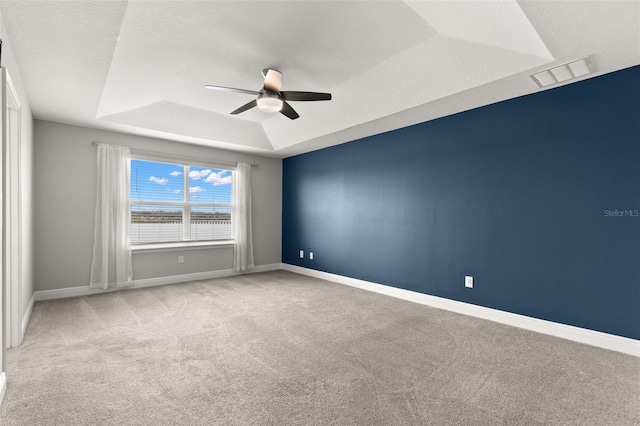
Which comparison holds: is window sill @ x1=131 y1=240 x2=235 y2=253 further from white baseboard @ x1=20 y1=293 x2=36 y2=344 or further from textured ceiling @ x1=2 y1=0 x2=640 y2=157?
textured ceiling @ x1=2 y1=0 x2=640 y2=157

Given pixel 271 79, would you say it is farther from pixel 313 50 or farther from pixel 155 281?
pixel 155 281

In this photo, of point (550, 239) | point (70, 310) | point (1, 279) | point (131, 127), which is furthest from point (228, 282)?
point (550, 239)

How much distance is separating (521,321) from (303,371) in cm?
242

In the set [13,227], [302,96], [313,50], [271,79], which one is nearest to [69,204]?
[13,227]

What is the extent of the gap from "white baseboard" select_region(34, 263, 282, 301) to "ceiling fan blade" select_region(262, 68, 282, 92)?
369 cm

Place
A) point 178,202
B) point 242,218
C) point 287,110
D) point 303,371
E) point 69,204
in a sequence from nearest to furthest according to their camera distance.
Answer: point 303,371 < point 287,110 < point 69,204 < point 178,202 < point 242,218

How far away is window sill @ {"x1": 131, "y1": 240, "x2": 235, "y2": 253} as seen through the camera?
16.1ft

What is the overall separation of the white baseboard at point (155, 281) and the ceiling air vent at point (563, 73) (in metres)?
5.24

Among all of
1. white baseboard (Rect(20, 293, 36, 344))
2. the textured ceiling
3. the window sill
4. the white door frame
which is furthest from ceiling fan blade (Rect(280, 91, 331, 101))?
the window sill

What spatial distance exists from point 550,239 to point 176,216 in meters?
5.26

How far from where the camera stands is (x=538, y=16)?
6.97 ft

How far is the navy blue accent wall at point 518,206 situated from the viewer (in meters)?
2.76

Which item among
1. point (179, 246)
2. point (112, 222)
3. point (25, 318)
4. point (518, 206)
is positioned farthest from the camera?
point (179, 246)

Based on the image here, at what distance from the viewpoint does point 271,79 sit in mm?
3076
